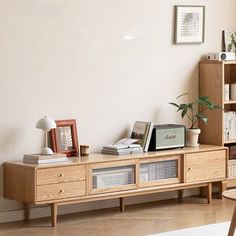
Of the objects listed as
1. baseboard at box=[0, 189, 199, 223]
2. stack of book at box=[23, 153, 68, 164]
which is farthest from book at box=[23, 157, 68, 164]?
baseboard at box=[0, 189, 199, 223]

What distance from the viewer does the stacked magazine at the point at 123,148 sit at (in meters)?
6.82

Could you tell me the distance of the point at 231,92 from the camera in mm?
7664

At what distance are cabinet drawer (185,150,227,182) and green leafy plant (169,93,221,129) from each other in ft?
1.13

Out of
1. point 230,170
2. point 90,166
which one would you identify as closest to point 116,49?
point 90,166

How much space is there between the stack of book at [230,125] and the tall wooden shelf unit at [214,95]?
52 millimetres

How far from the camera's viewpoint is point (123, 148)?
269 inches

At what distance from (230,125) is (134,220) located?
1628mm

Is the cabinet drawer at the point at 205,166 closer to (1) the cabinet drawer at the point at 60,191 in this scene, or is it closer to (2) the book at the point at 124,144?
(2) the book at the point at 124,144

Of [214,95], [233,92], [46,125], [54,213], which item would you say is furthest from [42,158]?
[233,92]

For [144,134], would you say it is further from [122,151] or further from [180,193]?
[180,193]

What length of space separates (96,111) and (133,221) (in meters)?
1.07

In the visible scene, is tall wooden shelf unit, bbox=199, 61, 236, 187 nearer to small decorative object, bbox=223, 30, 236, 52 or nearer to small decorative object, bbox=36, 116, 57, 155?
small decorative object, bbox=223, 30, 236, 52

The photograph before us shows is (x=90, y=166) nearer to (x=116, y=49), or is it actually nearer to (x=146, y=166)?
(x=146, y=166)

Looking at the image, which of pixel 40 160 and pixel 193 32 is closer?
pixel 40 160
